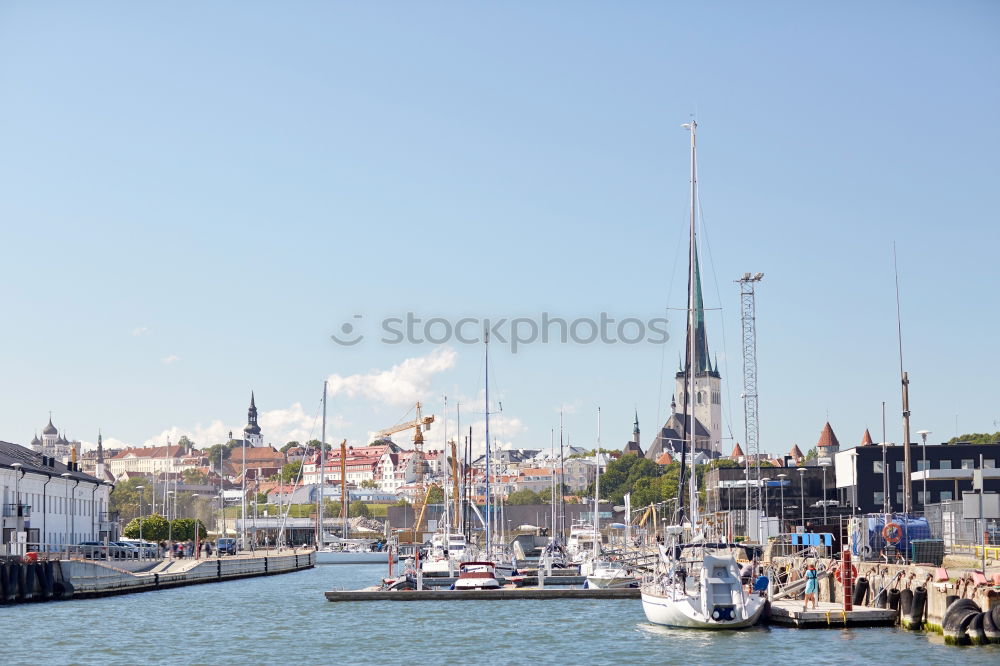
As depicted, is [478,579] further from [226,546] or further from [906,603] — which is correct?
[226,546]

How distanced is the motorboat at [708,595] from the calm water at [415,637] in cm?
62

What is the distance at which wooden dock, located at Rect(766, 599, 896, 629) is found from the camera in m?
50.6

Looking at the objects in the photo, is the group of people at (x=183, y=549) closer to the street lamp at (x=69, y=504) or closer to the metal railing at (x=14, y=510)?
the street lamp at (x=69, y=504)

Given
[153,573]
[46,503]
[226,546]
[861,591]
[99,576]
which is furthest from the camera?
[226,546]

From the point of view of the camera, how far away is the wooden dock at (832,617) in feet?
166

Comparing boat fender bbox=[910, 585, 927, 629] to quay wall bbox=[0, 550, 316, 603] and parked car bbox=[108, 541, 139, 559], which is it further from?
parked car bbox=[108, 541, 139, 559]

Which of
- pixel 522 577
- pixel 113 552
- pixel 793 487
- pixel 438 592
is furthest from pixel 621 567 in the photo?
pixel 793 487

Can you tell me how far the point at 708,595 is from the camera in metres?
49.5

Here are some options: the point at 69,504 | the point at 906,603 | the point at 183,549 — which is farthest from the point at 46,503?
the point at 906,603

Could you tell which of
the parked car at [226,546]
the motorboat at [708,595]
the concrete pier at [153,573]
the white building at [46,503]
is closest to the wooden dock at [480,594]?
the concrete pier at [153,573]

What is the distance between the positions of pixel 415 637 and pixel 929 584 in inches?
806

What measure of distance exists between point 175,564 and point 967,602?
70486mm

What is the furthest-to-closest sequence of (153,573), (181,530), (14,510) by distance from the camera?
(181,530) → (14,510) → (153,573)

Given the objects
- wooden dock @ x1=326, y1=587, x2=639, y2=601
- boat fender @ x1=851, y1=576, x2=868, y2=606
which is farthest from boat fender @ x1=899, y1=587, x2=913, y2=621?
wooden dock @ x1=326, y1=587, x2=639, y2=601
